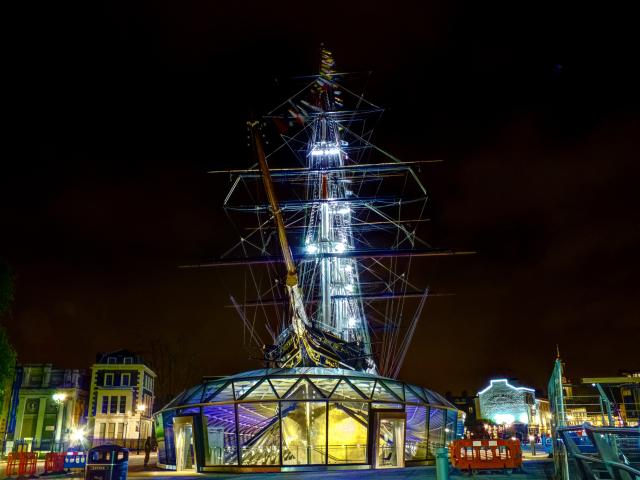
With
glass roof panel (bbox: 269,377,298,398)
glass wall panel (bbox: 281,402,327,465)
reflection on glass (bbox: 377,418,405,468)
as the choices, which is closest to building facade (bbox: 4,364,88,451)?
glass wall panel (bbox: 281,402,327,465)

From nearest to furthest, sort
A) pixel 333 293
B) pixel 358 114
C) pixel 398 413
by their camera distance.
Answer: pixel 398 413
pixel 333 293
pixel 358 114

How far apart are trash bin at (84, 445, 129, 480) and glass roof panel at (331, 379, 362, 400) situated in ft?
30.8

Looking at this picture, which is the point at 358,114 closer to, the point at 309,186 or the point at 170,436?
the point at 309,186

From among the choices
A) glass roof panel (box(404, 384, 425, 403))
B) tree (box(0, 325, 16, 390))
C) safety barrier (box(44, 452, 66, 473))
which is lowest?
safety barrier (box(44, 452, 66, 473))

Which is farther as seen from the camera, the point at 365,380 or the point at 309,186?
the point at 309,186

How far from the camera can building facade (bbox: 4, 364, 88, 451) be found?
156ft

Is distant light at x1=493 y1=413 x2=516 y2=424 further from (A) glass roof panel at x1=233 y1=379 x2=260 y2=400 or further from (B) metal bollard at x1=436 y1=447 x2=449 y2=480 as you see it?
(B) metal bollard at x1=436 y1=447 x2=449 y2=480

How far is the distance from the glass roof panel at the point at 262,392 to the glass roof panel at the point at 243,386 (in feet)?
0.78

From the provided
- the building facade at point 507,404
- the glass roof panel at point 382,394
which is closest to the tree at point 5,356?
the glass roof panel at point 382,394

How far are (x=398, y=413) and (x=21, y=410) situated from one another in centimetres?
4054

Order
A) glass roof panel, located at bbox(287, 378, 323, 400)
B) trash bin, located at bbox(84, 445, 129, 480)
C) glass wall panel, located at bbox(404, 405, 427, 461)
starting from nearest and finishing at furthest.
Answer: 1. trash bin, located at bbox(84, 445, 129, 480)
2. glass roof panel, located at bbox(287, 378, 323, 400)
3. glass wall panel, located at bbox(404, 405, 427, 461)

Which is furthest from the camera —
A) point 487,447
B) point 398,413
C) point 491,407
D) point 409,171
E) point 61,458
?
point 491,407

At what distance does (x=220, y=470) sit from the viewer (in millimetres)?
20719

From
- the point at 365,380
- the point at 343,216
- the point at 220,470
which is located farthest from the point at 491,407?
the point at 220,470
